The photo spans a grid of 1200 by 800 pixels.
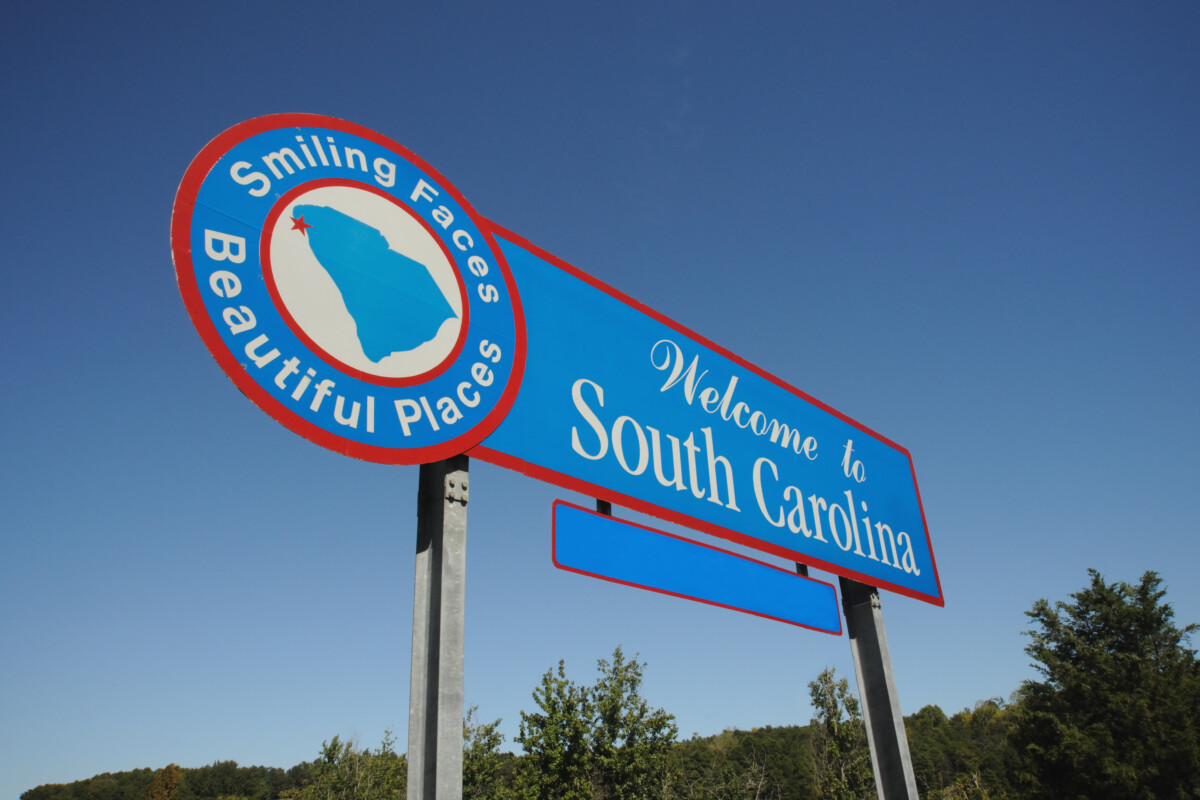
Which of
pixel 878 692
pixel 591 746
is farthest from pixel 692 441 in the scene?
pixel 591 746

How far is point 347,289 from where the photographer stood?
454 centimetres

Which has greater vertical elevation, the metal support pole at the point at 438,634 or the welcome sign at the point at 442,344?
the welcome sign at the point at 442,344

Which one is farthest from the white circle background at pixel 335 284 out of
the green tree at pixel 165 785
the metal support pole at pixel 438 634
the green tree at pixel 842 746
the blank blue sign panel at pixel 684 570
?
the green tree at pixel 165 785

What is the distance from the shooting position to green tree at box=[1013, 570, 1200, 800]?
28.5 m

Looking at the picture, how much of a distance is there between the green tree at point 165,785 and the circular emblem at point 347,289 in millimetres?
124959

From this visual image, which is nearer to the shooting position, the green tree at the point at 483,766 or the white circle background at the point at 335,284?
the white circle background at the point at 335,284

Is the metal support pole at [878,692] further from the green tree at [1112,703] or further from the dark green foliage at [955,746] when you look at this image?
the dark green foliage at [955,746]

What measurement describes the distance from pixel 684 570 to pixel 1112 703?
34.5 metres

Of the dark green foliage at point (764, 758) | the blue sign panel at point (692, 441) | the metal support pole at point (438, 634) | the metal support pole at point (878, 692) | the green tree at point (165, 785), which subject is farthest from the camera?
the green tree at point (165, 785)

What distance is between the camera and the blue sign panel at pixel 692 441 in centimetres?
575

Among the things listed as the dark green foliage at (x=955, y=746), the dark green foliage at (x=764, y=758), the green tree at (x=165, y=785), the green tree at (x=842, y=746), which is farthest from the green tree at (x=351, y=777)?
the green tree at (x=165, y=785)

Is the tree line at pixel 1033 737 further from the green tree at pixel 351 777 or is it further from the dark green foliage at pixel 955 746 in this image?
the dark green foliage at pixel 955 746

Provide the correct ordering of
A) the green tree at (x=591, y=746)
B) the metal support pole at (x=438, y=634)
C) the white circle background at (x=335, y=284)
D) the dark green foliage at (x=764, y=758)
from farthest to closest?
the dark green foliage at (x=764, y=758)
the green tree at (x=591, y=746)
the white circle background at (x=335, y=284)
the metal support pole at (x=438, y=634)

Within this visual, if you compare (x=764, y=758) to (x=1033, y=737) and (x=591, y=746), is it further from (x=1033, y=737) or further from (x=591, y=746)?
(x=591, y=746)
